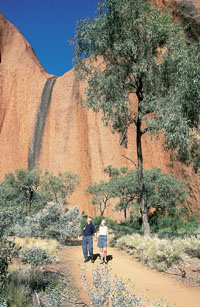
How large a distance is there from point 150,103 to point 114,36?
339 centimetres

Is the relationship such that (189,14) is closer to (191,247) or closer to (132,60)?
(132,60)

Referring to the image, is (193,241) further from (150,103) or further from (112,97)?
(112,97)

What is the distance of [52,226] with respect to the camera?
11.9 metres

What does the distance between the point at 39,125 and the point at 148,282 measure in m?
34.3

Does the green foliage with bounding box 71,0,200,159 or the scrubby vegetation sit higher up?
the green foliage with bounding box 71,0,200,159

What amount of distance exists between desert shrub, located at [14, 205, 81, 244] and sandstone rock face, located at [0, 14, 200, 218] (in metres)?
16.8

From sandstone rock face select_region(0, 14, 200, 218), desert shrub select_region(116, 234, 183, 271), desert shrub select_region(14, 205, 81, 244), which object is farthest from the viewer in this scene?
sandstone rock face select_region(0, 14, 200, 218)

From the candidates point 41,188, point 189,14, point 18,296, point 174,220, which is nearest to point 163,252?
point 18,296

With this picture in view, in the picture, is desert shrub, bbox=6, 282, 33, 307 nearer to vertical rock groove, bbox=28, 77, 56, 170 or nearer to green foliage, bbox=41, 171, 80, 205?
green foliage, bbox=41, 171, 80, 205

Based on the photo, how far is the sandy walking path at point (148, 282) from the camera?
4855mm

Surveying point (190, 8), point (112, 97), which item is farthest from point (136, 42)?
point (190, 8)

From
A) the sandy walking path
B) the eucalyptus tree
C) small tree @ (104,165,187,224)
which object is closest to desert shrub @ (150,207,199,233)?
small tree @ (104,165,187,224)

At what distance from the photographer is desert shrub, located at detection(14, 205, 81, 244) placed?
11.6 metres

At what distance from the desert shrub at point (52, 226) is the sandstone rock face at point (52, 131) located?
661 inches
